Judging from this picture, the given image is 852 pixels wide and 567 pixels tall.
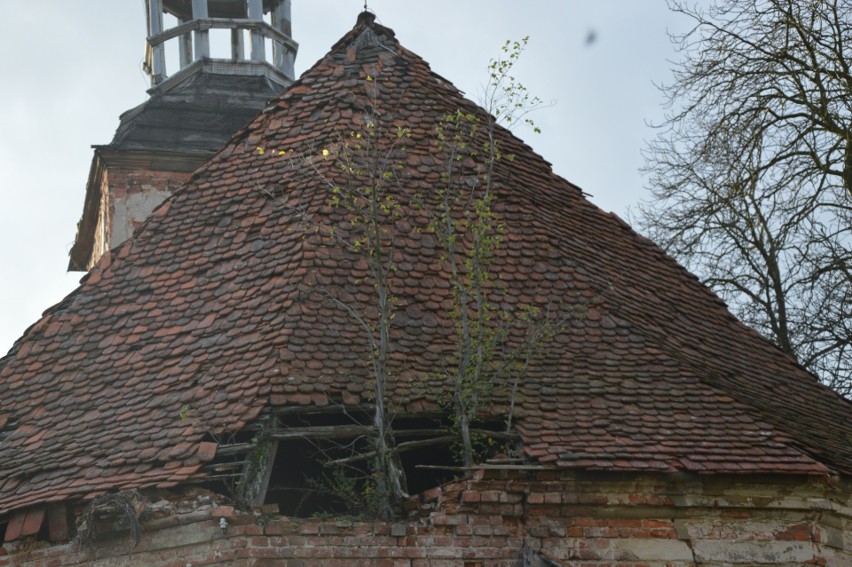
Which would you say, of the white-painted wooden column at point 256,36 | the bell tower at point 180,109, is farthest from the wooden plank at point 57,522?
the white-painted wooden column at point 256,36

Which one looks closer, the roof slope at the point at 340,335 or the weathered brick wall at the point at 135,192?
the roof slope at the point at 340,335

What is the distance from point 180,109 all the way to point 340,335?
7686mm

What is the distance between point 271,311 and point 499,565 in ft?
9.10

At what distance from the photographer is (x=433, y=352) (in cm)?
1118

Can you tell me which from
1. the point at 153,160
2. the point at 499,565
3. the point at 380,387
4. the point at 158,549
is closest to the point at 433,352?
the point at 380,387

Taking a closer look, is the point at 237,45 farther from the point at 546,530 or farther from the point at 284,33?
the point at 546,530

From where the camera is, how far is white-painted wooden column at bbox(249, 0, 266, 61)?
19.8m

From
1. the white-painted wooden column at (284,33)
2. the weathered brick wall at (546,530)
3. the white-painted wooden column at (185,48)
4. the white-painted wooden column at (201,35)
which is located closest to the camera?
the weathered brick wall at (546,530)

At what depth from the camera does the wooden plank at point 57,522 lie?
10500mm

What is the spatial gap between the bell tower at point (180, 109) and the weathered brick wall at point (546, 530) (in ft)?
23.3

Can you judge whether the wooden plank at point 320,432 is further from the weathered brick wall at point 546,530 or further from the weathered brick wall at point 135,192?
the weathered brick wall at point 135,192

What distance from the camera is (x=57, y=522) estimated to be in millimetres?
10523

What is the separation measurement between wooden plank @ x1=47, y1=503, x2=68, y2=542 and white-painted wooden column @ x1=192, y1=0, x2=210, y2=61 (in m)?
10.0

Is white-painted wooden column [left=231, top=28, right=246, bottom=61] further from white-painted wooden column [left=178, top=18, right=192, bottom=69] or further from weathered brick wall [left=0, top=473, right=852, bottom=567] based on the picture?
weathered brick wall [left=0, top=473, right=852, bottom=567]
